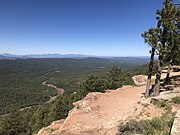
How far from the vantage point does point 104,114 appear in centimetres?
1530

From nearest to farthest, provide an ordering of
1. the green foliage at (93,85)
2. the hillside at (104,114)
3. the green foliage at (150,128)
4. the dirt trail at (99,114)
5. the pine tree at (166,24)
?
the green foliage at (150,128) < the hillside at (104,114) < the dirt trail at (99,114) < the pine tree at (166,24) < the green foliage at (93,85)

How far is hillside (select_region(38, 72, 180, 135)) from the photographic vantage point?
10734mm

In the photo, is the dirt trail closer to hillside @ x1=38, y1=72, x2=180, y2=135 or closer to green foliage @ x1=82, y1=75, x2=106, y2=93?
hillside @ x1=38, y1=72, x2=180, y2=135

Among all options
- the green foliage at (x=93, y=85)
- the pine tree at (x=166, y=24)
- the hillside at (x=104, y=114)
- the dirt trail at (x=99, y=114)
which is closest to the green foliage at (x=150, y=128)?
the hillside at (x=104, y=114)

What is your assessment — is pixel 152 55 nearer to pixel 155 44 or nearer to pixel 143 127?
pixel 155 44

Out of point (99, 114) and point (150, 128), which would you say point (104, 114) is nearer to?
point (99, 114)

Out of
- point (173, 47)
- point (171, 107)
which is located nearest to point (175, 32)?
point (173, 47)

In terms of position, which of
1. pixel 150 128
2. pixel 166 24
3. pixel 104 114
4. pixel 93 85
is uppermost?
pixel 166 24

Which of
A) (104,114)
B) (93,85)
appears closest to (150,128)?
(104,114)

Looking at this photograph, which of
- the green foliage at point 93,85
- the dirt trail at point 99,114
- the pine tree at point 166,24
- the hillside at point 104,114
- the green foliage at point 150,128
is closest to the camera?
the green foliage at point 150,128

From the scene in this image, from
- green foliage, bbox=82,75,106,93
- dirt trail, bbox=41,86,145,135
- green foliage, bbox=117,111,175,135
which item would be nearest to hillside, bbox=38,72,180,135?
dirt trail, bbox=41,86,145,135

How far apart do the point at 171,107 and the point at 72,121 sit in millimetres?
6792

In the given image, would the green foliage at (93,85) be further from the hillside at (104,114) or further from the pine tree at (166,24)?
the pine tree at (166,24)

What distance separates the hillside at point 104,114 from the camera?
10.7 metres
